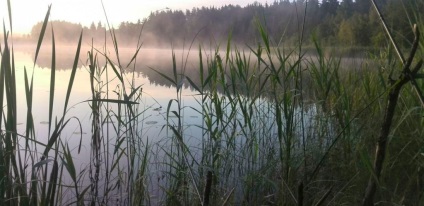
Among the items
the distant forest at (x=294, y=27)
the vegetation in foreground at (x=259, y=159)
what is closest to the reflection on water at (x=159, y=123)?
the vegetation in foreground at (x=259, y=159)

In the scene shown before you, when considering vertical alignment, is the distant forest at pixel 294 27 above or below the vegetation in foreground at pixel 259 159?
above

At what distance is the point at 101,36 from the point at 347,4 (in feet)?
11.0

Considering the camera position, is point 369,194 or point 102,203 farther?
point 102,203

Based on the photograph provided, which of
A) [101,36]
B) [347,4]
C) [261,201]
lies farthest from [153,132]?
[347,4]

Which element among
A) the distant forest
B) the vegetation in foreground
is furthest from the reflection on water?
the distant forest

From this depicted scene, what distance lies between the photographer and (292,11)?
1953 millimetres

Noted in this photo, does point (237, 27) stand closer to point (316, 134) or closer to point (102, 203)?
point (316, 134)

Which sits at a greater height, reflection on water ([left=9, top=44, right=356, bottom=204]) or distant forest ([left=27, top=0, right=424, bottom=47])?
distant forest ([left=27, top=0, right=424, bottom=47])

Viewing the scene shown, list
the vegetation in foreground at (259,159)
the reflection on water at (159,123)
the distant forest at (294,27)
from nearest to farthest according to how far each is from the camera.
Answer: the vegetation in foreground at (259,159)
the distant forest at (294,27)
the reflection on water at (159,123)

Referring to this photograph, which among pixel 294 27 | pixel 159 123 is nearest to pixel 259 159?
pixel 294 27

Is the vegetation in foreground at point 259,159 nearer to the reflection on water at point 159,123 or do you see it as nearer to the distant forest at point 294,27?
the reflection on water at point 159,123

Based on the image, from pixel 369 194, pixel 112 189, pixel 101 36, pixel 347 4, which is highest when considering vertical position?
pixel 347 4

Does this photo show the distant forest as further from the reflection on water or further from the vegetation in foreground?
the reflection on water

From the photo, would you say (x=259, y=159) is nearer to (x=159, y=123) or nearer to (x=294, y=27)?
(x=294, y=27)
